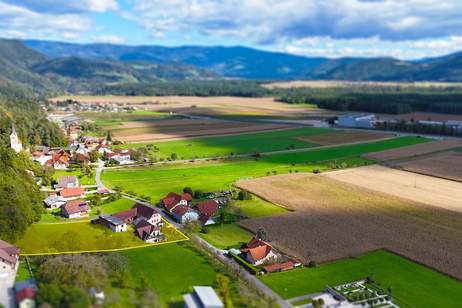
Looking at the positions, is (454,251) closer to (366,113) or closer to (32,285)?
(32,285)

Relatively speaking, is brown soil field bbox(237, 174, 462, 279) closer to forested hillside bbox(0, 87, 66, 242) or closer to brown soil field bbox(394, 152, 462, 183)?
brown soil field bbox(394, 152, 462, 183)

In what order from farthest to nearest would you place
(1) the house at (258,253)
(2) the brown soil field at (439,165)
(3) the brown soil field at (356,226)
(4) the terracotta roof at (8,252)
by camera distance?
1. (2) the brown soil field at (439,165)
2. (3) the brown soil field at (356,226)
3. (1) the house at (258,253)
4. (4) the terracotta roof at (8,252)

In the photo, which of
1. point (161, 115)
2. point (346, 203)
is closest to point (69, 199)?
point (346, 203)

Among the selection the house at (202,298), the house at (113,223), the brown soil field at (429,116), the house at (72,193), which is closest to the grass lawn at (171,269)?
the house at (202,298)

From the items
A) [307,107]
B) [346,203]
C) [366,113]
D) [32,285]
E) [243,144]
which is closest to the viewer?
[32,285]

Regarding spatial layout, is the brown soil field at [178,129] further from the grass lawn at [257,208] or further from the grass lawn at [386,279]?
the grass lawn at [386,279]

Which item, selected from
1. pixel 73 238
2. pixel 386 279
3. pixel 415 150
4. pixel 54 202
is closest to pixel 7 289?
pixel 73 238

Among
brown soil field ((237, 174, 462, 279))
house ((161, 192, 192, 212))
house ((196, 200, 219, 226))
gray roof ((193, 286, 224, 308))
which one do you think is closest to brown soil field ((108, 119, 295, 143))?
house ((161, 192, 192, 212))
